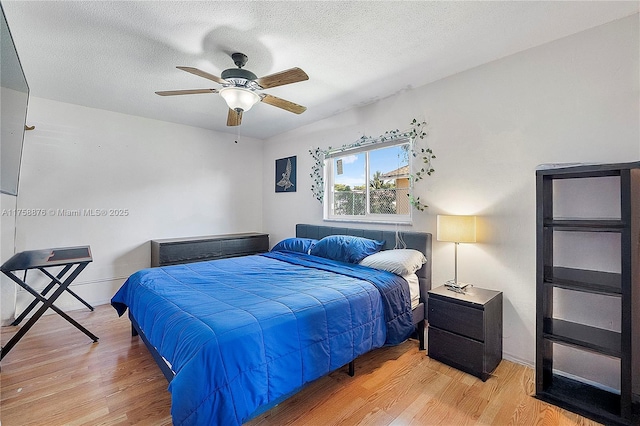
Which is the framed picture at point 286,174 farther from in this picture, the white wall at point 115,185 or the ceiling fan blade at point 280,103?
the ceiling fan blade at point 280,103

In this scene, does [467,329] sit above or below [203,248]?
below

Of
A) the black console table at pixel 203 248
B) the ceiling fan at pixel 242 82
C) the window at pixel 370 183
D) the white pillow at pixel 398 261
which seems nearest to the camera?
the ceiling fan at pixel 242 82

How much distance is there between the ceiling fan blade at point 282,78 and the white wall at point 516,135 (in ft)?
5.05

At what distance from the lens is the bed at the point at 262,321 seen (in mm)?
1369

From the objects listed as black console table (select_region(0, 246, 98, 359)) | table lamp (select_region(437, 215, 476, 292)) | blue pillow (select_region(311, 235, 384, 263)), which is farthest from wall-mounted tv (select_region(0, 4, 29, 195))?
table lamp (select_region(437, 215, 476, 292))

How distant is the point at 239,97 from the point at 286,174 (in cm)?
254

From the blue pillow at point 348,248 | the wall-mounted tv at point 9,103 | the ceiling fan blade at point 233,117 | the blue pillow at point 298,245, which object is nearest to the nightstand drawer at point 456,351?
the blue pillow at point 348,248

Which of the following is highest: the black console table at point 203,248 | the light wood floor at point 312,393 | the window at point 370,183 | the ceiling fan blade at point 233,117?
the ceiling fan blade at point 233,117

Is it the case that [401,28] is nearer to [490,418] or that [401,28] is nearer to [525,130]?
[525,130]

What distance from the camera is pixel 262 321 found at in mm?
1597

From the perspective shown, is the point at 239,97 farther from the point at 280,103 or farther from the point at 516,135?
the point at 516,135

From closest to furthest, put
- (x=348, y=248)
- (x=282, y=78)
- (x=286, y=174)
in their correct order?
(x=282, y=78) < (x=348, y=248) < (x=286, y=174)

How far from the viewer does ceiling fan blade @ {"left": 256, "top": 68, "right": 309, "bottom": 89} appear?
203 cm

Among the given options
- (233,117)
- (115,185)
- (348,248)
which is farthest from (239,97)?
(115,185)
